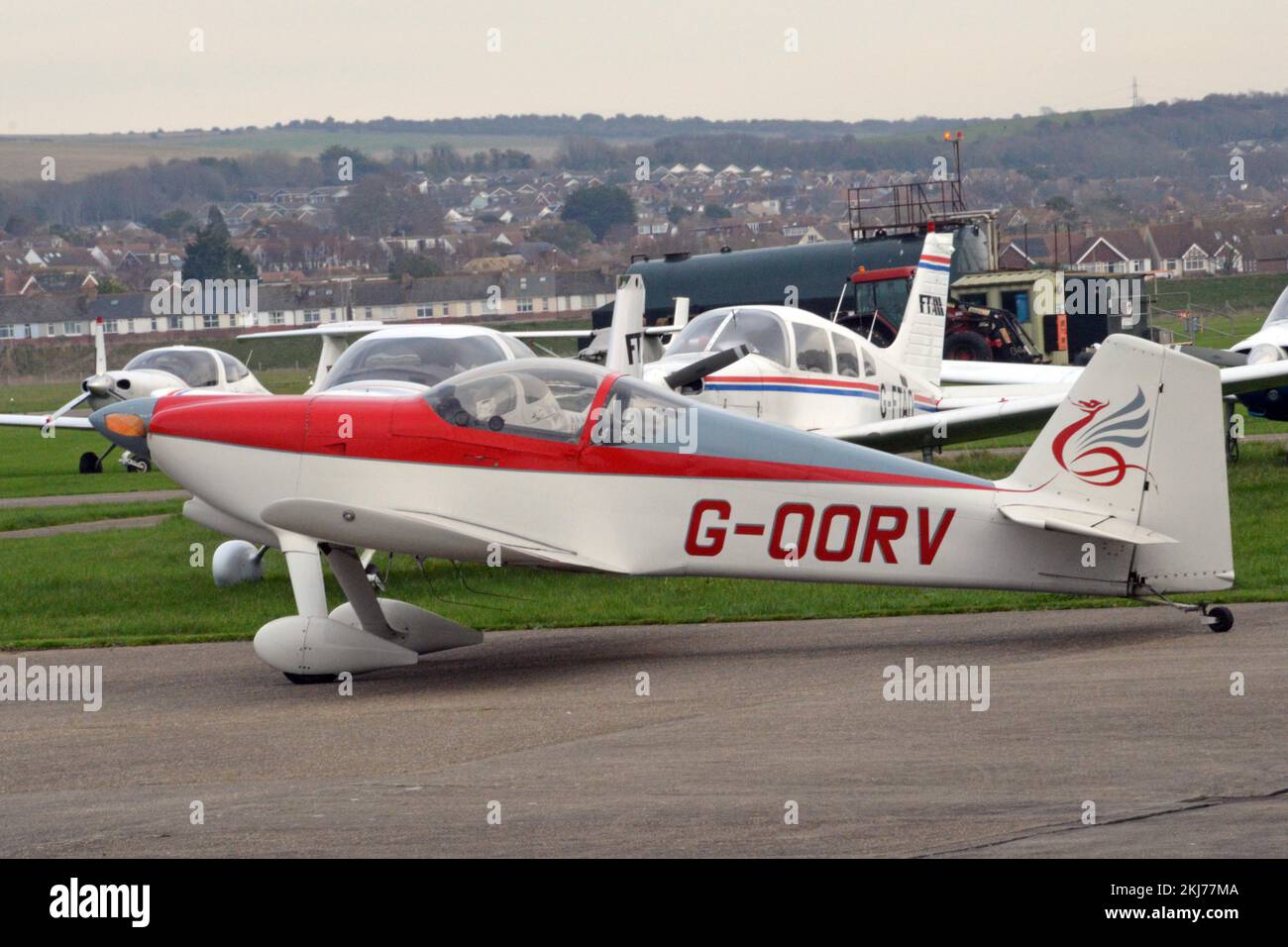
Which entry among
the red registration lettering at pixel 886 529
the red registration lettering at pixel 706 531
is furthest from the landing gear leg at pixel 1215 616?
the red registration lettering at pixel 706 531

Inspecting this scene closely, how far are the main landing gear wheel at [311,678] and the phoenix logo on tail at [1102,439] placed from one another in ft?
16.0

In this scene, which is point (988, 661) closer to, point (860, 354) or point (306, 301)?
point (860, 354)

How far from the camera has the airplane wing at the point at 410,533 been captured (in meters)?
10.6

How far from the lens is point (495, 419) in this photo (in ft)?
36.3

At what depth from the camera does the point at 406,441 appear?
11.1m

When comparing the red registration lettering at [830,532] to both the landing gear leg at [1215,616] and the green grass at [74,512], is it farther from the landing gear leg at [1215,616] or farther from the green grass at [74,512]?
the green grass at [74,512]

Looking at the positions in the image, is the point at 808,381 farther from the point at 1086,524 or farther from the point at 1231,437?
the point at 1086,524

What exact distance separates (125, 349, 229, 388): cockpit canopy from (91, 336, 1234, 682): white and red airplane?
15.6 meters

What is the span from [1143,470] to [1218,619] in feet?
4.02

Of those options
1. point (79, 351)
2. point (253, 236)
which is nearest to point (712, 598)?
point (79, 351)

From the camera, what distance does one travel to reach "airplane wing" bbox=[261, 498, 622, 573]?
1063 centimetres

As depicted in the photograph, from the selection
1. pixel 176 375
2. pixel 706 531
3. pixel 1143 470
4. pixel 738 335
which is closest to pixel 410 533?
pixel 706 531
